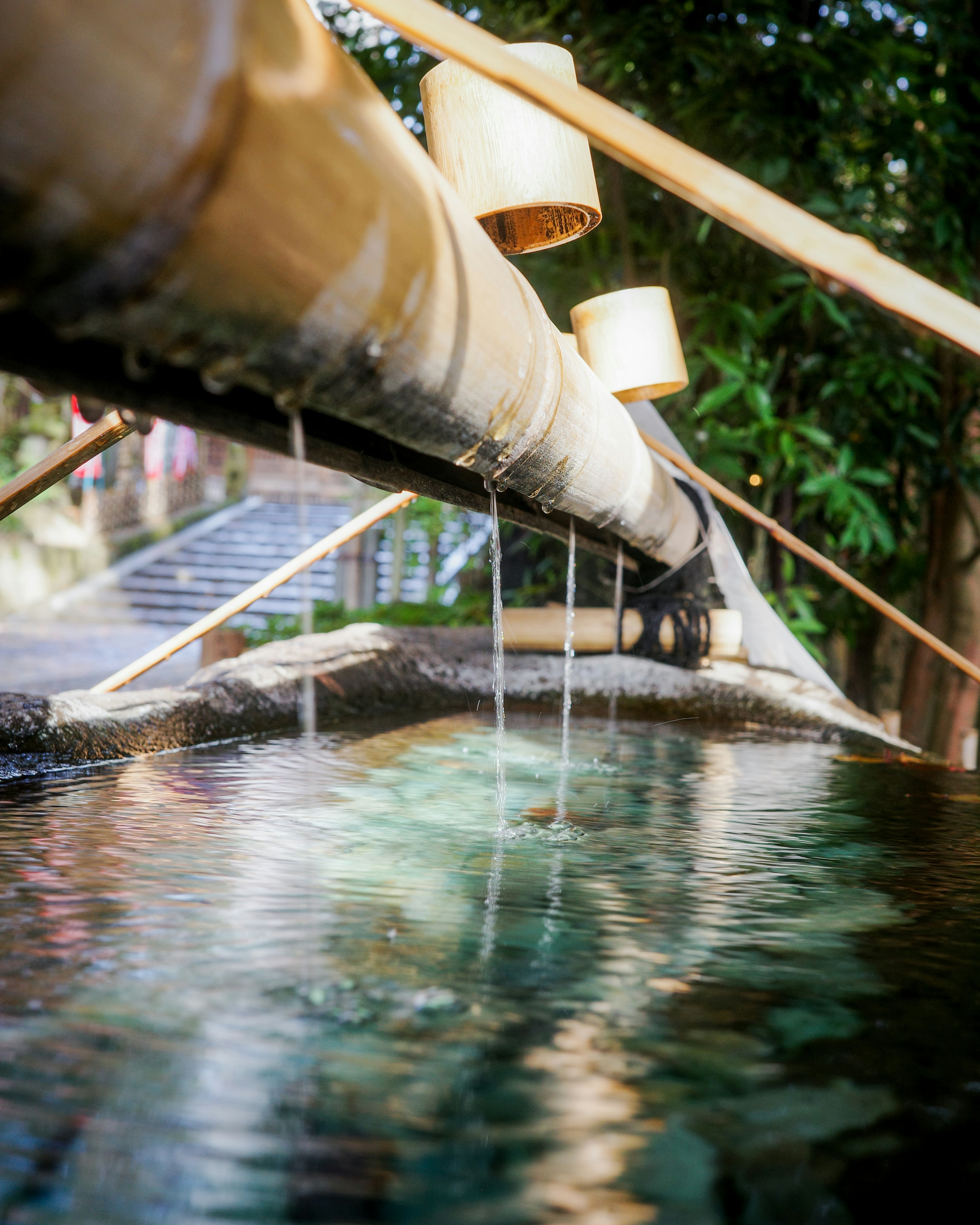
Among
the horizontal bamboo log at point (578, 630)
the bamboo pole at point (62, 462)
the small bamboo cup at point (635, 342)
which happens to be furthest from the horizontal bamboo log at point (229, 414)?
the horizontal bamboo log at point (578, 630)

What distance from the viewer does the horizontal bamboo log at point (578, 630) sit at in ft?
14.4

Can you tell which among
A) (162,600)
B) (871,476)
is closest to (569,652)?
(871,476)

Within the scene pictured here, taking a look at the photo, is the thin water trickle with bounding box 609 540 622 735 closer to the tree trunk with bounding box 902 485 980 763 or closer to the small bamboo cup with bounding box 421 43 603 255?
the small bamboo cup with bounding box 421 43 603 255

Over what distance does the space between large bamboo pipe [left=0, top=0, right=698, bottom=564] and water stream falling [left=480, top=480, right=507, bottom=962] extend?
0.66 m

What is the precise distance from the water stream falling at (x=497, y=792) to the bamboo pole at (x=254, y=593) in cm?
83

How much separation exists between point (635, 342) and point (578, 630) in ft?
4.90

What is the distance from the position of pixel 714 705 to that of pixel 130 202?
3.60 meters

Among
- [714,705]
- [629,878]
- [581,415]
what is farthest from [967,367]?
[629,878]

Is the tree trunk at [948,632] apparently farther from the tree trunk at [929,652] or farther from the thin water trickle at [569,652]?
the thin water trickle at [569,652]

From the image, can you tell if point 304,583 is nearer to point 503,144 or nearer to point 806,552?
point 503,144

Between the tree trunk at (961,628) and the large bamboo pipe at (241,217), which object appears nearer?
the large bamboo pipe at (241,217)

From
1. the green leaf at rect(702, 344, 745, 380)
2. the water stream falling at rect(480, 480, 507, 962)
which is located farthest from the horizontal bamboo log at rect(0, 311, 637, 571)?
the green leaf at rect(702, 344, 745, 380)

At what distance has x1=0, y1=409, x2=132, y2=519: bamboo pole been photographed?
2395mm

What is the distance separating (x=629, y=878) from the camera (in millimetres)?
1733
